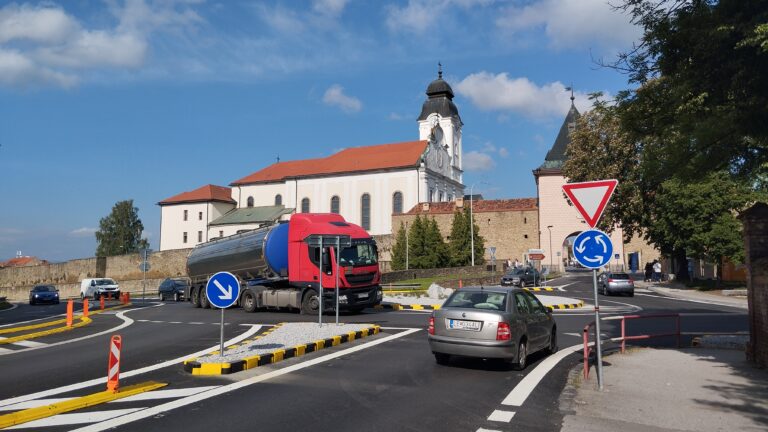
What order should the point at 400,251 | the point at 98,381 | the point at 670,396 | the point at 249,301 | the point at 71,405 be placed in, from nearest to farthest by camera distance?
the point at 71,405 < the point at 670,396 < the point at 98,381 < the point at 249,301 < the point at 400,251

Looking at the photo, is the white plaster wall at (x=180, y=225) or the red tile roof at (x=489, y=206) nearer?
the red tile roof at (x=489, y=206)

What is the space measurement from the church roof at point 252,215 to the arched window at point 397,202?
1679 cm

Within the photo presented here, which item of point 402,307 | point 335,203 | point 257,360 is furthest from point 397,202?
point 257,360

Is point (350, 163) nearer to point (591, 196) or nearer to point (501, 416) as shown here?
point (591, 196)

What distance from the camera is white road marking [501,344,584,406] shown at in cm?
798

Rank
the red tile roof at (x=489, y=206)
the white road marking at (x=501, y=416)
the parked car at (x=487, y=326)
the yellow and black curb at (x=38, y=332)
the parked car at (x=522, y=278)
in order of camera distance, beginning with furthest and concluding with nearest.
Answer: the red tile roof at (x=489, y=206), the parked car at (x=522, y=278), the yellow and black curb at (x=38, y=332), the parked car at (x=487, y=326), the white road marking at (x=501, y=416)

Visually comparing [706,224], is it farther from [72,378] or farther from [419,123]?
[419,123]

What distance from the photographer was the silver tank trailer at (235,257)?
24.1 metres

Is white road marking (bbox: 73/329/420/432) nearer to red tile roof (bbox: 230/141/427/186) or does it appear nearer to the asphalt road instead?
the asphalt road

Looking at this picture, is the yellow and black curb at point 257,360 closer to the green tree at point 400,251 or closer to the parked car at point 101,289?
the parked car at point 101,289

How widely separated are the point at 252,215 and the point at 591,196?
86.0m

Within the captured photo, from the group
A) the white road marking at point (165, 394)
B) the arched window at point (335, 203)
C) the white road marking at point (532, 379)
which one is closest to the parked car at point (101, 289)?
the white road marking at point (165, 394)

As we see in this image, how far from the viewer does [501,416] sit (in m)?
7.04

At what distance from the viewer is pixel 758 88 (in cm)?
862
